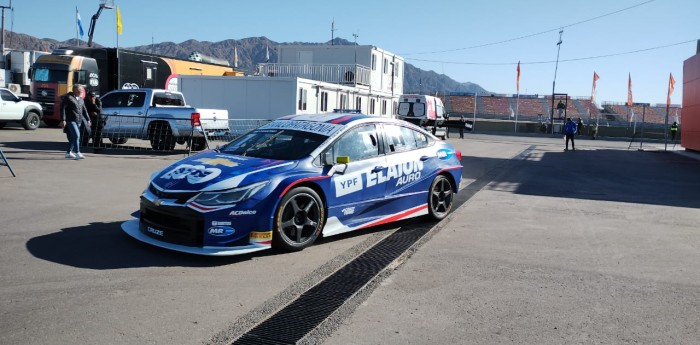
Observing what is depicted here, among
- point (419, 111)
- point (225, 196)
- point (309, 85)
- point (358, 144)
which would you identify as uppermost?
point (309, 85)

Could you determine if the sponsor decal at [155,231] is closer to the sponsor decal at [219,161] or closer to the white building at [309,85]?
the sponsor decal at [219,161]

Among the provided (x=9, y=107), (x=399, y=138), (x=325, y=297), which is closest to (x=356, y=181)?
(x=399, y=138)

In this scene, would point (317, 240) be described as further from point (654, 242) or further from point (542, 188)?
point (542, 188)

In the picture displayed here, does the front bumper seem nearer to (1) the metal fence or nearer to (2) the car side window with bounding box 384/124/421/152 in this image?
(2) the car side window with bounding box 384/124/421/152

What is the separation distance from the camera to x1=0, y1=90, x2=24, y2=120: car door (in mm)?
22625

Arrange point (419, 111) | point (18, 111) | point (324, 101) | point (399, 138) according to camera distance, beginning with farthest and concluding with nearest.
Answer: point (419, 111)
point (324, 101)
point (18, 111)
point (399, 138)

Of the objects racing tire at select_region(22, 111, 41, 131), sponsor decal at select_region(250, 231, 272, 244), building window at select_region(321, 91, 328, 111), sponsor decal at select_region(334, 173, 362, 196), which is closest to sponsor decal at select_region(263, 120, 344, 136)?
sponsor decal at select_region(334, 173, 362, 196)

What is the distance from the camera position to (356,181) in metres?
6.61

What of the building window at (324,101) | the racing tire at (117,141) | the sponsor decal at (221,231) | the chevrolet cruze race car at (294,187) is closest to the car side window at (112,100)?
the racing tire at (117,141)

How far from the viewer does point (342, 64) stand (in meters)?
33.3

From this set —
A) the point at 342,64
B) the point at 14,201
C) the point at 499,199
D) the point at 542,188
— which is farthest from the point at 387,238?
the point at 342,64

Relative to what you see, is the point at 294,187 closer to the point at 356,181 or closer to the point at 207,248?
the point at 356,181

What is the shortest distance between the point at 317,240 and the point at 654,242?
4291 millimetres

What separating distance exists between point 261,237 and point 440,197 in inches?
133
